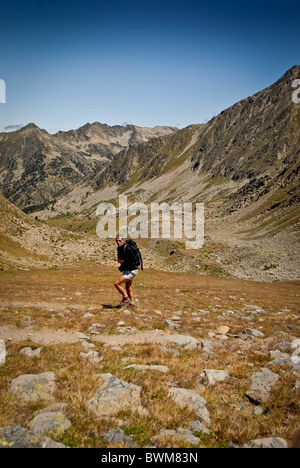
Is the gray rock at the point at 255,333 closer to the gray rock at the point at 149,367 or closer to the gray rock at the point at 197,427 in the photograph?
the gray rock at the point at 149,367

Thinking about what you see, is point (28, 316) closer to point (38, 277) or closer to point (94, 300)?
point (94, 300)

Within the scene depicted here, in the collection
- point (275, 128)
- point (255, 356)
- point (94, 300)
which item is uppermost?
point (275, 128)

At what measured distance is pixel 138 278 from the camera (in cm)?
3947

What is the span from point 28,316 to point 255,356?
1086 cm

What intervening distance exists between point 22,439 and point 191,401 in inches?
145

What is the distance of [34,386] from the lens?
6.52m

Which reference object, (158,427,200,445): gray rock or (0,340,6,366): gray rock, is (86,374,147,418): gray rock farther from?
(0,340,6,366): gray rock

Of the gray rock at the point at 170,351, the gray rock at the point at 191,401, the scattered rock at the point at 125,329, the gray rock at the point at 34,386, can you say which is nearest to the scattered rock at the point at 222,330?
the gray rock at the point at 170,351

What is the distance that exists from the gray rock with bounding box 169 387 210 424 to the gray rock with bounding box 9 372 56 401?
118 inches

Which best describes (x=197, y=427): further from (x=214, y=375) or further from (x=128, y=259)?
(x=128, y=259)

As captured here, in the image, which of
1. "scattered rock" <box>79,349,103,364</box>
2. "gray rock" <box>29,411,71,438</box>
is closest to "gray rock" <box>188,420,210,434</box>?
"gray rock" <box>29,411,71,438</box>

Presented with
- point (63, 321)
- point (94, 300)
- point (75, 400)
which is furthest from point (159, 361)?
point (94, 300)

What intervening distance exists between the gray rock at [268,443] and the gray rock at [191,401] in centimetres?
102

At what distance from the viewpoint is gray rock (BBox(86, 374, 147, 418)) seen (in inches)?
224
